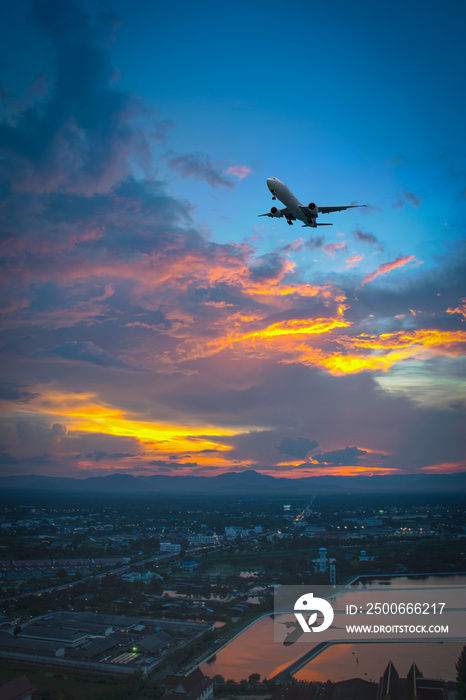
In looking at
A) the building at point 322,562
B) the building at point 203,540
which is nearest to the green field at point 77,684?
the building at point 322,562

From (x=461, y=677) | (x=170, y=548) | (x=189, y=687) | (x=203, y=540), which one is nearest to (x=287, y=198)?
(x=189, y=687)

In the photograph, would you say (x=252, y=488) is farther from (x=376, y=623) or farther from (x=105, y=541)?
(x=376, y=623)

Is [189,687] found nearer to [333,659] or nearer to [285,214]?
[333,659]

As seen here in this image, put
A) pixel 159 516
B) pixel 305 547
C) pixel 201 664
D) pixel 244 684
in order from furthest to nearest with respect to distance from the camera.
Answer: pixel 159 516 < pixel 305 547 < pixel 201 664 < pixel 244 684

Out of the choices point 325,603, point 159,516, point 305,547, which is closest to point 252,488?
point 159,516

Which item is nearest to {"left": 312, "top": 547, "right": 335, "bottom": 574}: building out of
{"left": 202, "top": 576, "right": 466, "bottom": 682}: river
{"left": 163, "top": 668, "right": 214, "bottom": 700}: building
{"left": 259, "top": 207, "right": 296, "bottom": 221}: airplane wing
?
{"left": 202, "top": 576, "right": 466, "bottom": 682}: river

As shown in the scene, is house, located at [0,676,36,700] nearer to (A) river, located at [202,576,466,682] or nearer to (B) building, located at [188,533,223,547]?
(A) river, located at [202,576,466,682]
